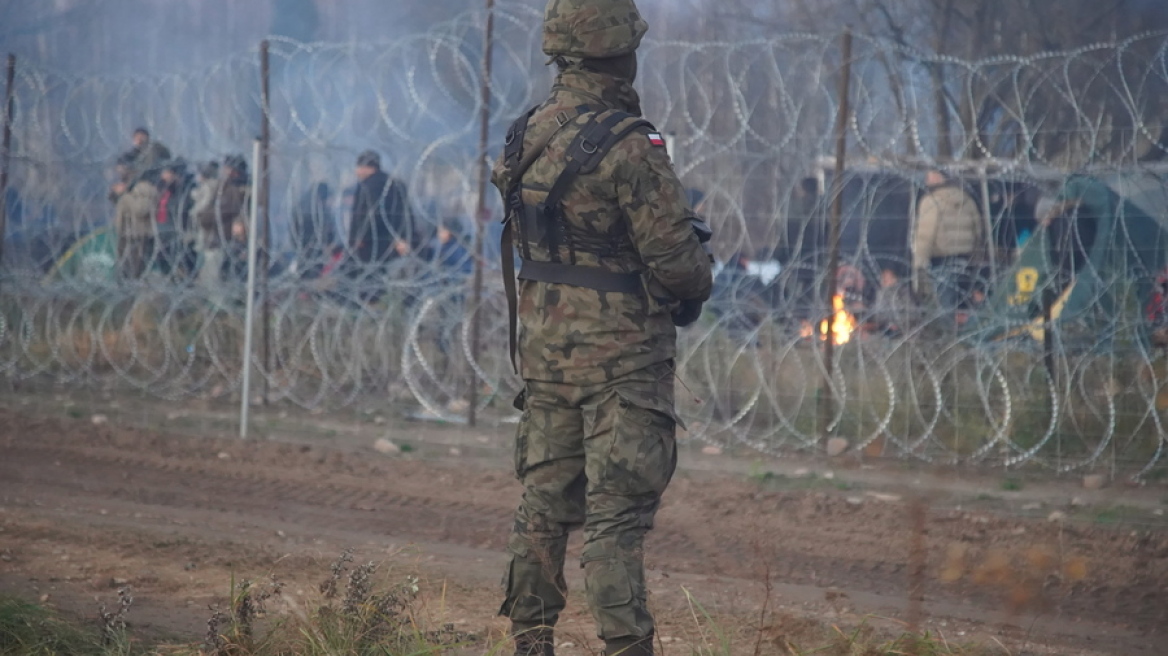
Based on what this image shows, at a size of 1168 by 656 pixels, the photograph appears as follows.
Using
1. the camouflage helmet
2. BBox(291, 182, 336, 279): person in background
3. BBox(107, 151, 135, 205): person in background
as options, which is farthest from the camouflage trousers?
BBox(107, 151, 135, 205): person in background

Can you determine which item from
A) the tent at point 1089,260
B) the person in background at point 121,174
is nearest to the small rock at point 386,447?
the person in background at point 121,174

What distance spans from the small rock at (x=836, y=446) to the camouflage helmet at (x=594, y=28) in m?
4.10

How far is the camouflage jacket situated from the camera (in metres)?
3.08

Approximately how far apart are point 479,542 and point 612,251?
259 cm

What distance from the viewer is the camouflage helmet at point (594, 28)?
316 centimetres

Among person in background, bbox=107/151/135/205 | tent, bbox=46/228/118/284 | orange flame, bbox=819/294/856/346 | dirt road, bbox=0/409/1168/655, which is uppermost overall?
person in background, bbox=107/151/135/205

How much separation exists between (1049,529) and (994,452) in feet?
3.21

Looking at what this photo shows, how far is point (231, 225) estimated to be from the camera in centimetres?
902

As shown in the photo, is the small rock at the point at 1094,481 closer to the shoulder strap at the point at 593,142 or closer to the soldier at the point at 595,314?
the soldier at the point at 595,314

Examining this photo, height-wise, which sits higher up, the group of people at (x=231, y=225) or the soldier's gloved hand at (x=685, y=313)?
the group of people at (x=231, y=225)

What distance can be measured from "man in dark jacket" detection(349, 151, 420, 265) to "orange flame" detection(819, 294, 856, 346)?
2668mm

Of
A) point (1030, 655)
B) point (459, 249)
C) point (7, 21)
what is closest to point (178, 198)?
point (459, 249)

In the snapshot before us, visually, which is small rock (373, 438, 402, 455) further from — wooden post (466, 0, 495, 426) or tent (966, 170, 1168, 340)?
tent (966, 170, 1168, 340)

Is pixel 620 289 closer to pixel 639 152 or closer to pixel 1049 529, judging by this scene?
pixel 639 152
